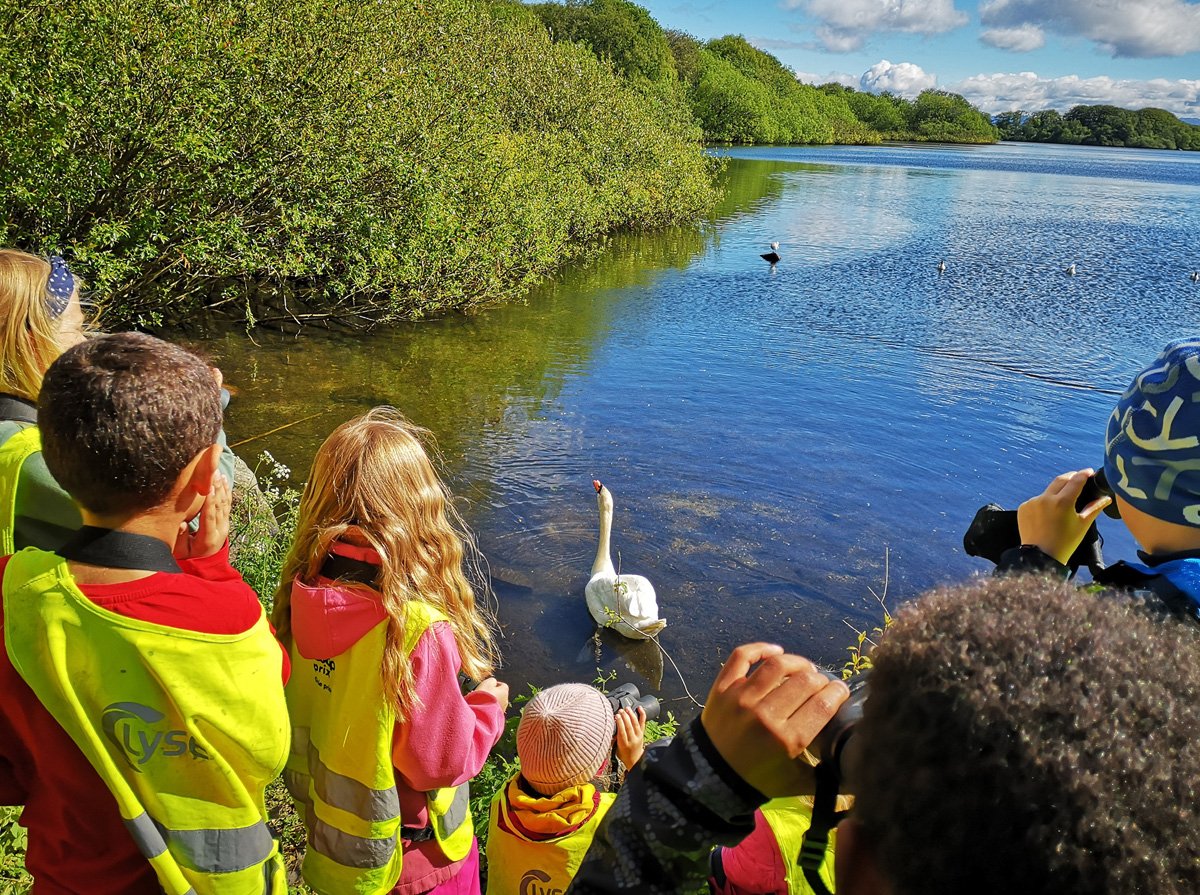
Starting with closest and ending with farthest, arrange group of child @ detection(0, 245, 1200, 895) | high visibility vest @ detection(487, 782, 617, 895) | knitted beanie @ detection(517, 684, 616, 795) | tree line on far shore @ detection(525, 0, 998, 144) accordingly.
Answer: group of child @ detection(0, 245, 1200, 895) → high visibility vest @ detection(487, 782, 617, 895) → knitted beanie @ detection(517, 684, 616, 795) → tree line on far shore @ detection(525, 0, 998, 144)

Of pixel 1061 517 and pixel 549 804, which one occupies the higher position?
pixel 1061 517

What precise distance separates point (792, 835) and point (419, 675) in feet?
3.71

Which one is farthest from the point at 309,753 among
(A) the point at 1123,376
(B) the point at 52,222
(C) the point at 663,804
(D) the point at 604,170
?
(D) the point at 604,170

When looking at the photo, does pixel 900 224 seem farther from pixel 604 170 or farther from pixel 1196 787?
pixel 1196 787

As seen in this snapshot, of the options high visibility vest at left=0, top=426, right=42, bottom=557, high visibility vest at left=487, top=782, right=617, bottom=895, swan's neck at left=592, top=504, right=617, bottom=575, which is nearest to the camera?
high visibility vest at left=0, top=426, right=42, bottom=557

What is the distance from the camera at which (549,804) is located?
2.66 m

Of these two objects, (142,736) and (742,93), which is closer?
(142,736)

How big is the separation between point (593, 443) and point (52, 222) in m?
6.52

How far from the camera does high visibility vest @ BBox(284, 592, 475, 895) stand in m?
2.23

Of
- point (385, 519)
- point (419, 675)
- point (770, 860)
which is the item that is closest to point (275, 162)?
point (385, 519)

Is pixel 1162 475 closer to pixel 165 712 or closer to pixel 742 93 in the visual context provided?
pixel 165 712

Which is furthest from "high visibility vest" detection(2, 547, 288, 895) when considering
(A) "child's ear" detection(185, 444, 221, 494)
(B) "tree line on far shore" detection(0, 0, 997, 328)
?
(B) "tree line on far shore" detection(0, 0, 997, 328)

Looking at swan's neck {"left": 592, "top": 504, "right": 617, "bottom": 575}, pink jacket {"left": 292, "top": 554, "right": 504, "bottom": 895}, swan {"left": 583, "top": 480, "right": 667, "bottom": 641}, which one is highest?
pink jacket {"left": 292, "top": 554, "right": 504, "bottom": 895}

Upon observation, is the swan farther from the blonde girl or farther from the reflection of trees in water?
the blonde girl
